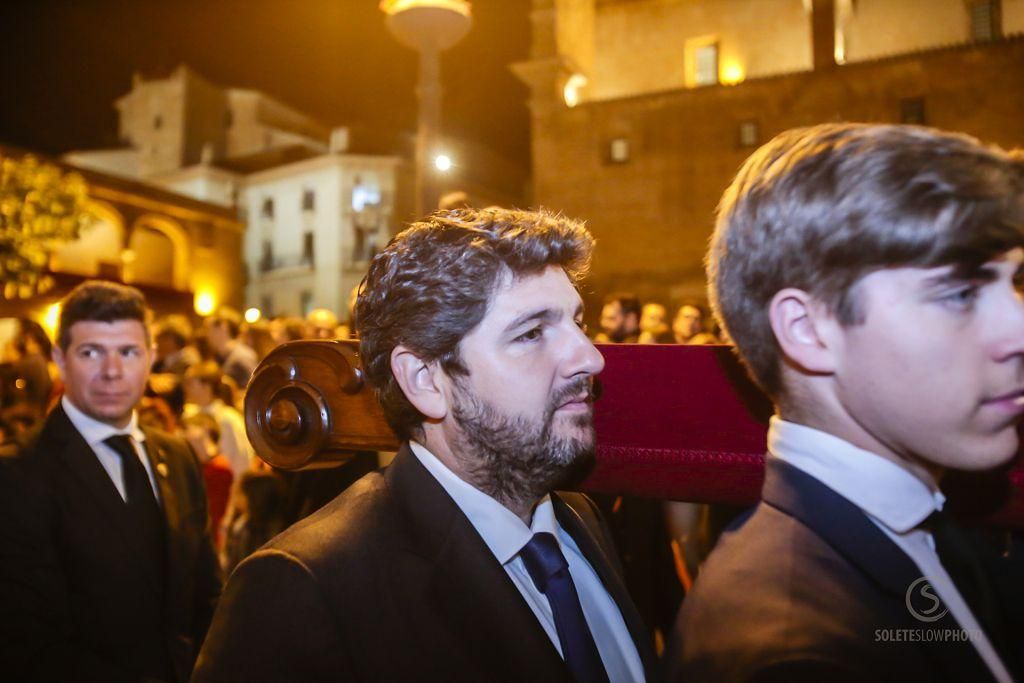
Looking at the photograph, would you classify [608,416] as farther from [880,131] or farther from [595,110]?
Result: [595,110]

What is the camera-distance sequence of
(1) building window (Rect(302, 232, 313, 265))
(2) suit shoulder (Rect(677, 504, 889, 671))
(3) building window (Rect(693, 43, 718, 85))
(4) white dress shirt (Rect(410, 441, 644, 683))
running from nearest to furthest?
(2) suit shoulder (Rect(677, 504, 889, 671)) < (4) white dress shirt (Rect(410, 441, 644, 683)) < (3) building window (Rect(693, 43, 718, 85)) < (1) building window (Rect(302, 232, 313, 265))

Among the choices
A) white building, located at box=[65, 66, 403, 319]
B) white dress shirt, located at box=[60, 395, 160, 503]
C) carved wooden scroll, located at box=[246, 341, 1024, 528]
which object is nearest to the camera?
carved wooden scroll, located at box=[246, 341, 1024, 528]

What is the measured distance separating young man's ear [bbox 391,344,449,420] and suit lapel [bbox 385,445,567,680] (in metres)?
0.17

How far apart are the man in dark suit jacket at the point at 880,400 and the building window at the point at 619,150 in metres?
20.6

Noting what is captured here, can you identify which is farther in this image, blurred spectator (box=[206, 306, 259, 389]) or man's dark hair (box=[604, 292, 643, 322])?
blurred spectator (box=[206, 306, 259, 389])

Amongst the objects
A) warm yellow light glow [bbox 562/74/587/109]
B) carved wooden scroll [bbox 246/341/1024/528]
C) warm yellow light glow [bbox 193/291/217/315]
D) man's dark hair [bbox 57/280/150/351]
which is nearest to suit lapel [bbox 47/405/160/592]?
man's dark hair [bbox 57/280/150/351]

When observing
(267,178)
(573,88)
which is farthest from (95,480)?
(267,178)

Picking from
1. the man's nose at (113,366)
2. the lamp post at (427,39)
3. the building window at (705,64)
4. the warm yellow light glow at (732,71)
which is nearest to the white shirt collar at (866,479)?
the man's nose at (113,366)

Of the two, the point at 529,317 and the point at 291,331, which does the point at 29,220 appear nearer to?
the point at 291,331

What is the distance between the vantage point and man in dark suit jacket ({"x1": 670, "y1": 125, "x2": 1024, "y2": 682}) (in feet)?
3.12

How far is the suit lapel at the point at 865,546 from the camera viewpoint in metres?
0.93

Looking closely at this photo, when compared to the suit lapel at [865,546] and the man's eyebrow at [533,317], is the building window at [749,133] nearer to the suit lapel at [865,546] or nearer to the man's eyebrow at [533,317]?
the man's eyebrow at [533,317]

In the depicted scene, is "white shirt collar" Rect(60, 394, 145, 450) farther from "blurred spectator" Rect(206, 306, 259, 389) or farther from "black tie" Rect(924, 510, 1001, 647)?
"blurred spectator" Rect(206, 306, 259, 389)

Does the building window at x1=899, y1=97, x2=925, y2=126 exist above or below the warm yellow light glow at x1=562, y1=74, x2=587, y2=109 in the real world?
below
